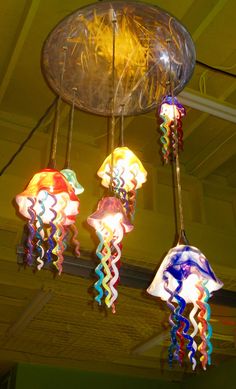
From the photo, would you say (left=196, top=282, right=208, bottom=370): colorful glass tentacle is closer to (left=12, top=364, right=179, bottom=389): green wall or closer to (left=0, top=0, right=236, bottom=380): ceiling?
(left=0, top=0, right=236, bottom=380): ceiling

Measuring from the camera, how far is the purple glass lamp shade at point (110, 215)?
165 cm

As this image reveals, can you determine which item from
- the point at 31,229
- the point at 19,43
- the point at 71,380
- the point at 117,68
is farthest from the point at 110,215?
the point at 71,380

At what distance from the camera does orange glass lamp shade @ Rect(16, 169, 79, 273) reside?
1719 mm

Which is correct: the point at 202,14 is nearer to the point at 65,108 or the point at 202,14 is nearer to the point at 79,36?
the point at 79,36

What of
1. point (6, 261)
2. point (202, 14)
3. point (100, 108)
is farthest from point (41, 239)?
point (6, 261)

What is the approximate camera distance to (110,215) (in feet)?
5.41

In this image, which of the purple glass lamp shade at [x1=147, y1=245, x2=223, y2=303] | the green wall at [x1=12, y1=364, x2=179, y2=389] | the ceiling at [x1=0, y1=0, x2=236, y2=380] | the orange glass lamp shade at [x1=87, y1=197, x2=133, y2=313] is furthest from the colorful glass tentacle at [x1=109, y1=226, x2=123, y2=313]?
the green wall at [x1=12, y1=364, x2=179, y2=389]

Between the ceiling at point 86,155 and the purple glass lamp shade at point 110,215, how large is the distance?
0.56 meters

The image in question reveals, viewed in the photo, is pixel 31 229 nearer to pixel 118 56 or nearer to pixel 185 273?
pixel 185 273

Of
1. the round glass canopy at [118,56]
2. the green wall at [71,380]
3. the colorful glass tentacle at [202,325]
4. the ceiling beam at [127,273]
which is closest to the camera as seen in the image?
the colorful glass tentacle at [202,325]

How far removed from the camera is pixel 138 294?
411 cm

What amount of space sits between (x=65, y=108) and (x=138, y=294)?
2046mm

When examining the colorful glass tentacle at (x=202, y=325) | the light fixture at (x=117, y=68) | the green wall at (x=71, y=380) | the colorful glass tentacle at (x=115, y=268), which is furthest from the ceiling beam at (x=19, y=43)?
the green wall at (x=71, y=380)

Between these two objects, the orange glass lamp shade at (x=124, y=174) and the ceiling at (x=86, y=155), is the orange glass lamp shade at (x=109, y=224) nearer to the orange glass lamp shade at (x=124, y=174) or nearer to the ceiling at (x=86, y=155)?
the orange glass lamp shade at (x=124, y=174)
